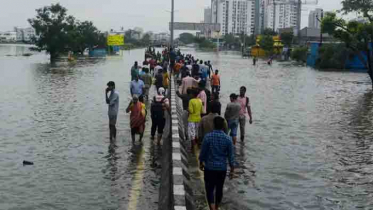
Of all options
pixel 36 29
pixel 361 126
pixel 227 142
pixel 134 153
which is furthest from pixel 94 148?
pixel 36 29

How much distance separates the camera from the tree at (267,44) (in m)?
84.8

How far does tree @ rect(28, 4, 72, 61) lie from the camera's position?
59.3m

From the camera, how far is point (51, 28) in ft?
196

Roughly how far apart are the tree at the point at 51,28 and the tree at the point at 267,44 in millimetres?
37261

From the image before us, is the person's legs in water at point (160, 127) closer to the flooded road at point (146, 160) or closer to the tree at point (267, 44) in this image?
the flooded road at point (146, 160)

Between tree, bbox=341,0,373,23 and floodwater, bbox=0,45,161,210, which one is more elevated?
tree, bbox=341,0,373,23

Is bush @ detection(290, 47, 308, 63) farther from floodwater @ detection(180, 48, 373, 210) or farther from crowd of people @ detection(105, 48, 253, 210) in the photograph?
crowd of people @ detection(105, 48, 253, 210)

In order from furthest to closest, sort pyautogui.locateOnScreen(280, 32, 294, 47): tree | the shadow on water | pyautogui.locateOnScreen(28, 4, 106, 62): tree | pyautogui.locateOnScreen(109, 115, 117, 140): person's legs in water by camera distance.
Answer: pyautogui.locateOnScreen(280, 32, 294, 47): tree → pyautogui.locateOnScreen(28, 4, 106, 62): tree → pyautogui.locateOnScreen(109, 115, 117, 140): person's legs in water → the shadow on water

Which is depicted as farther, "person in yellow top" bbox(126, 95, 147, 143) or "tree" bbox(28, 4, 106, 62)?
"tree" bbox(28, 4, 106, 62)

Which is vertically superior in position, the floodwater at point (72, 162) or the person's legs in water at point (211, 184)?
the person's legs in water at point (211, 184)

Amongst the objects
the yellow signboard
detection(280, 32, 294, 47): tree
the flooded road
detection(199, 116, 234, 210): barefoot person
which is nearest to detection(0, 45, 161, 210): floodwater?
the flooded road

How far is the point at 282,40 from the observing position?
93750 millimetres

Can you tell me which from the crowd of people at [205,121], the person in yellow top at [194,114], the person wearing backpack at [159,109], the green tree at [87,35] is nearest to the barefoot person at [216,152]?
the crowd of people at [205,121]

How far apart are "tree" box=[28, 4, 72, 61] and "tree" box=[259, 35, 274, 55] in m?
37.3
